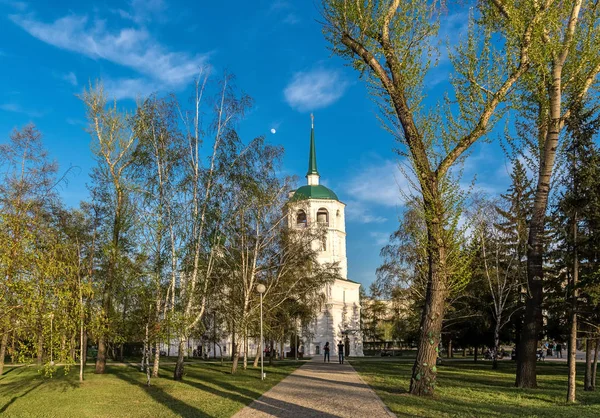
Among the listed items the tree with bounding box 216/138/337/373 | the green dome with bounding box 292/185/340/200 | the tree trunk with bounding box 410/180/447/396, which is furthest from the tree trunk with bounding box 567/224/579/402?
the green dome with bounding box 292/185/340/200

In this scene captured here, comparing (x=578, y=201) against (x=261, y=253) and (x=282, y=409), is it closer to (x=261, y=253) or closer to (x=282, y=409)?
(x=282, y=409)

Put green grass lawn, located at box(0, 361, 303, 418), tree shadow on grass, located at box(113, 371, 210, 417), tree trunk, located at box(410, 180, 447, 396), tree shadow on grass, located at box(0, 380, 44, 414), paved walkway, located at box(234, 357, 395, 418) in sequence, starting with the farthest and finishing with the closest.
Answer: tree trunk, located at box(410, 180, 447, 396) → tree shadow on grass, located at box(0, 380, 44, 414) → green grass lawn, located at box(0, 361, 303, 418) → tree shadow on grass, located at box(113, 371, 210, 417) → paved walkway, located at box(234, 357, 395, 418)

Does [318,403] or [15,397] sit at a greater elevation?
[318,403]

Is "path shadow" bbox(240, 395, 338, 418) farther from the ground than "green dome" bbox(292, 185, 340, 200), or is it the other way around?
"green dome" bbox(292, 185, 340, 200)

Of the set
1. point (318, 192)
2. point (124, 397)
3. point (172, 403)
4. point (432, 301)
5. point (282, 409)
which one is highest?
point (318, 192)

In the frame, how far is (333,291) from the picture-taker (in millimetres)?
57062

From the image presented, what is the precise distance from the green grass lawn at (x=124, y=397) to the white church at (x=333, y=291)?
36.1m

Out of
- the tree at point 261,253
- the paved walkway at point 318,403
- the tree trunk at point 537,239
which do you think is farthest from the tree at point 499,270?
the paved walkway at point 318,403

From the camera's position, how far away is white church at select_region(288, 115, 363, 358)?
Answer: 179 ft

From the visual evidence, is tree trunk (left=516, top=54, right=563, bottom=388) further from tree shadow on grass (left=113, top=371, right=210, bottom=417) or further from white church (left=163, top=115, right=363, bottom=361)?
white church (left=163, top=115, right=363, bottom=361)

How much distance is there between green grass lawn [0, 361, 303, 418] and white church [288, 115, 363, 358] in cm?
3610

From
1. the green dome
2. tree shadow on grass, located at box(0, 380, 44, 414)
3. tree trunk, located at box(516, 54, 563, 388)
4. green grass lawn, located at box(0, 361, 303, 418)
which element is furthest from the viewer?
the green dome

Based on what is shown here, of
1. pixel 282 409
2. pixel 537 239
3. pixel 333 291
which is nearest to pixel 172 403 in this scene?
pixel 282 409

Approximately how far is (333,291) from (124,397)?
44.3 m
